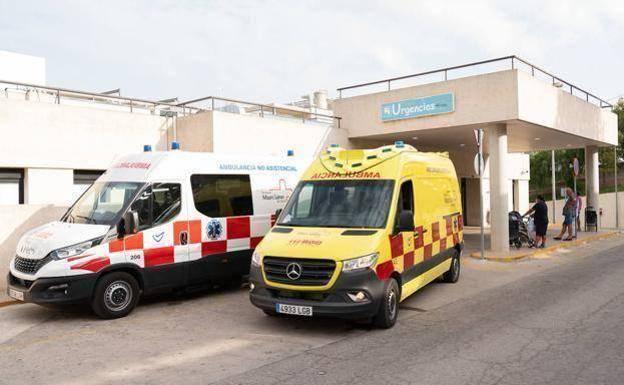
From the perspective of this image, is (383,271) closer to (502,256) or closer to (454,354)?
(454,354)

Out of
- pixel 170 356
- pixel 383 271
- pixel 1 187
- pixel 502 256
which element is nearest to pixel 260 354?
pixel 170 356

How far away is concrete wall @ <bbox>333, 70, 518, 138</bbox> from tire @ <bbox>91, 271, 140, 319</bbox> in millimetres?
10543

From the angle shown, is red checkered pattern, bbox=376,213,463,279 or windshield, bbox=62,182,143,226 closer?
red checkered pattern, bbox=376,213,463,279

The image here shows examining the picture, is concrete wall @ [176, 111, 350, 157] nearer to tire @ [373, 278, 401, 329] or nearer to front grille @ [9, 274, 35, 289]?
front grille @ [9, 274, 35, 289]

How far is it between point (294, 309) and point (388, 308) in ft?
4.16

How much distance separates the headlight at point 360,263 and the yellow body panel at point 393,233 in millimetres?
54

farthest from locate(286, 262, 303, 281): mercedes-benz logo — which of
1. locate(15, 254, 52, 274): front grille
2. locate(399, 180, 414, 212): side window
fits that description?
locate(15, 254, 52, 274): front grille

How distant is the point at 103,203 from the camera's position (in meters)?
8.53

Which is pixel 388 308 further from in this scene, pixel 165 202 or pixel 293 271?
pixel 165 202

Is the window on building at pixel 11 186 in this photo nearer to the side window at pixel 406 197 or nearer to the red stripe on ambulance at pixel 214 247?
the red stripe on ambulance at pixel 214 247

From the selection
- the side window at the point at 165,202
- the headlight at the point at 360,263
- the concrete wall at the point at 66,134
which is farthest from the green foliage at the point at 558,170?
the headlight at the point at 360,263

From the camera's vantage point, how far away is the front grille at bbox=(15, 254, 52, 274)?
24.8 ft

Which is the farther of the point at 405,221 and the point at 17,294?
the point at 17,294

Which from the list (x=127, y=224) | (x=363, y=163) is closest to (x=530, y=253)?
(x=363, y=163)
